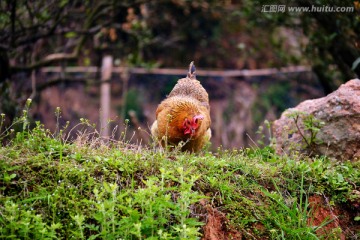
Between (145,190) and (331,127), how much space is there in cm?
294

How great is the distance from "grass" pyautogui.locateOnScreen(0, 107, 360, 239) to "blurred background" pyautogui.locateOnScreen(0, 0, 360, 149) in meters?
2.54

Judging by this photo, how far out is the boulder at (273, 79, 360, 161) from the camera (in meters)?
5.97

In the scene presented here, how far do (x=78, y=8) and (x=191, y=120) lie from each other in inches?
189

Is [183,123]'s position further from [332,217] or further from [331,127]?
[332,217]

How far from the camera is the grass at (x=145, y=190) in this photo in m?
3.82

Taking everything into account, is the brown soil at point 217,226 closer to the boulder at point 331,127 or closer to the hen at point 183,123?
the hen at point 183,123

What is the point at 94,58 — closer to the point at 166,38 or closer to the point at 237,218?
the point at 166,38

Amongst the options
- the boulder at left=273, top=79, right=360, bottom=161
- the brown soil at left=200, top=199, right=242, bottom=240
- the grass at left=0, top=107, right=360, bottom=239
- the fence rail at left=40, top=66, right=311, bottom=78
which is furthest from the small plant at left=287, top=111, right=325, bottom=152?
the fence rail at left=40, top=66, right=311, bottom=78

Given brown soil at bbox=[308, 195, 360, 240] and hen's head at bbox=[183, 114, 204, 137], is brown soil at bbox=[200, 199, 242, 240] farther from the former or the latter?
hen's head at bbox=[183, 114, 204, 137]

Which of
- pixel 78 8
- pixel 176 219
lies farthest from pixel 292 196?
pixel 78 8

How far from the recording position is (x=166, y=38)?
14633 mm

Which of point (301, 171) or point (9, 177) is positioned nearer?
point (9, 177)

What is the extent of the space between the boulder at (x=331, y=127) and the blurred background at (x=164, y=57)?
3.80ft

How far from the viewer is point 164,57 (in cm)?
1518
